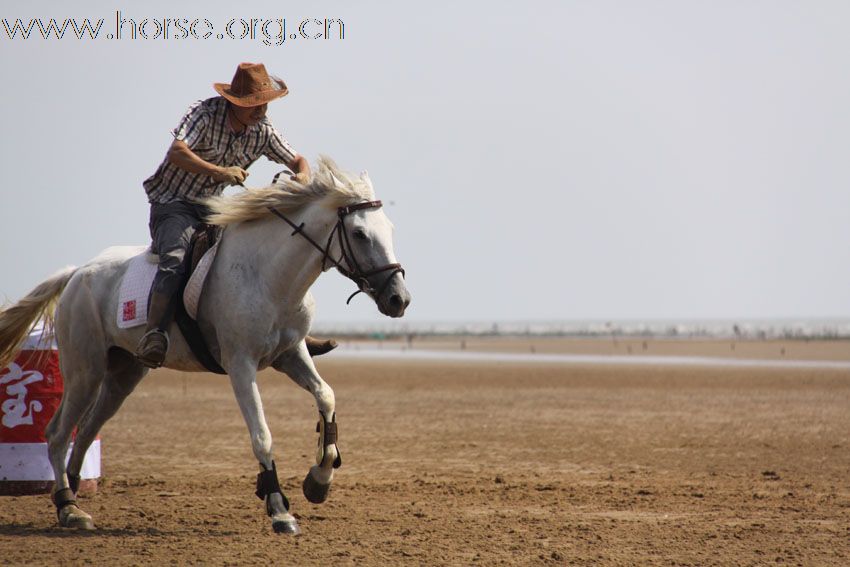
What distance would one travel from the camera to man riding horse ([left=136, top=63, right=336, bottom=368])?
8.18m

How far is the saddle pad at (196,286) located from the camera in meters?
8.16

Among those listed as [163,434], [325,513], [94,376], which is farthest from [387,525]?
[163,434]

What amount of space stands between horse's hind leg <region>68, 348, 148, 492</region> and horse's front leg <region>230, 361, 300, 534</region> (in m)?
1.63

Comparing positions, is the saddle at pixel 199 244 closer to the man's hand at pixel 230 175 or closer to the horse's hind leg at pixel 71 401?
the man's hand at pixel 230 175

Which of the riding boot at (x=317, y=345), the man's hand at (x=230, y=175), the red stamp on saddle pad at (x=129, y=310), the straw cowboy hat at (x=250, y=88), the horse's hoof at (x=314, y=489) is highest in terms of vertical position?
the straw cowboy hat at (x=250, y=88)

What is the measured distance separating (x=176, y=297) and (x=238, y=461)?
5772mm

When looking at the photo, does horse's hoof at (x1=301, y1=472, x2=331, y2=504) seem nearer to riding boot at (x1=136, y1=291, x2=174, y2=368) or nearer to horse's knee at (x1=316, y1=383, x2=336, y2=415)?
horse's knee at (x1=316, y1=383, x2=336, y2=415)

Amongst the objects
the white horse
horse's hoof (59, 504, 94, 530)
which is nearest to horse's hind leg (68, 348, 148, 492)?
the white horse

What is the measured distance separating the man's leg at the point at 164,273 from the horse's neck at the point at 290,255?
462 millimetres

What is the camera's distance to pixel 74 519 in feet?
28.2

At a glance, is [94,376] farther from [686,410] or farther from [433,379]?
[433,379]

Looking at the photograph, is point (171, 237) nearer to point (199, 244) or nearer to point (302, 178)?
point (199, 244)

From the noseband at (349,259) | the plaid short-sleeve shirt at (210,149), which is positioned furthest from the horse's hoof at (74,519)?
the noseband at (349,259)

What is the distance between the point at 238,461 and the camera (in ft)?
44.7
